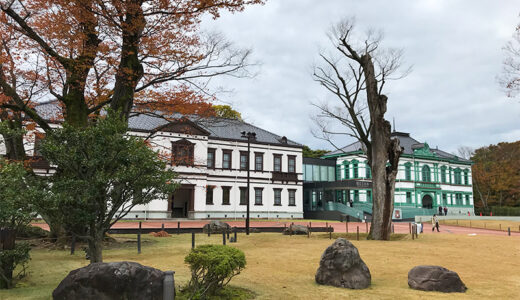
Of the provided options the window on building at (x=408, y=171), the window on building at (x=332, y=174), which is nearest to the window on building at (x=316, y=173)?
the window on building at (x=332, y=174)

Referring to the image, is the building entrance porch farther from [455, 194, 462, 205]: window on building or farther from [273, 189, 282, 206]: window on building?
[455, 194, 462, 205]: window on building

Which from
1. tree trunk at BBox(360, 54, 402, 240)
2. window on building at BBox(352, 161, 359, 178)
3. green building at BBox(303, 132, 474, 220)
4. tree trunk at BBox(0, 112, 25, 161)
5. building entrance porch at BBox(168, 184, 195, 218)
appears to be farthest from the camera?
window on building at BBox(352, 161, 359, 178)

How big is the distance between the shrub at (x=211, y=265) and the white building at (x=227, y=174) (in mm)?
29448

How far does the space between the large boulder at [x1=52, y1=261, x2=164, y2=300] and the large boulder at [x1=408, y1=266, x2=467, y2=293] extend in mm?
5482

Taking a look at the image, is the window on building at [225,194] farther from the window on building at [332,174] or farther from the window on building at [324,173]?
the window on building at [332,174]

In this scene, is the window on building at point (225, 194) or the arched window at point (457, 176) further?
the arched window at point (457, 176)

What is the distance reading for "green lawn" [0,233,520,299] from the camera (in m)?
7.42

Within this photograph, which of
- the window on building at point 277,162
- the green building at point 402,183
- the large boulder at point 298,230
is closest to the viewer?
the large boulder at point 298,230

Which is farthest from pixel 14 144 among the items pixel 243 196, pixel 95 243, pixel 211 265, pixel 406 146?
pixel 406 146

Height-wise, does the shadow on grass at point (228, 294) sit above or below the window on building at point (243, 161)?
below

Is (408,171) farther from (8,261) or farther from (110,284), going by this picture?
(110,284)

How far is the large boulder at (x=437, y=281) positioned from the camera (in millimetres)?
7645

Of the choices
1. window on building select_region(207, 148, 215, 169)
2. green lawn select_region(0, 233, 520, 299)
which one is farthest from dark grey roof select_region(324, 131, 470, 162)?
green lawn select_region(0, 233, 520, 299)

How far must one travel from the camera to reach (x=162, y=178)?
7.88 meters
